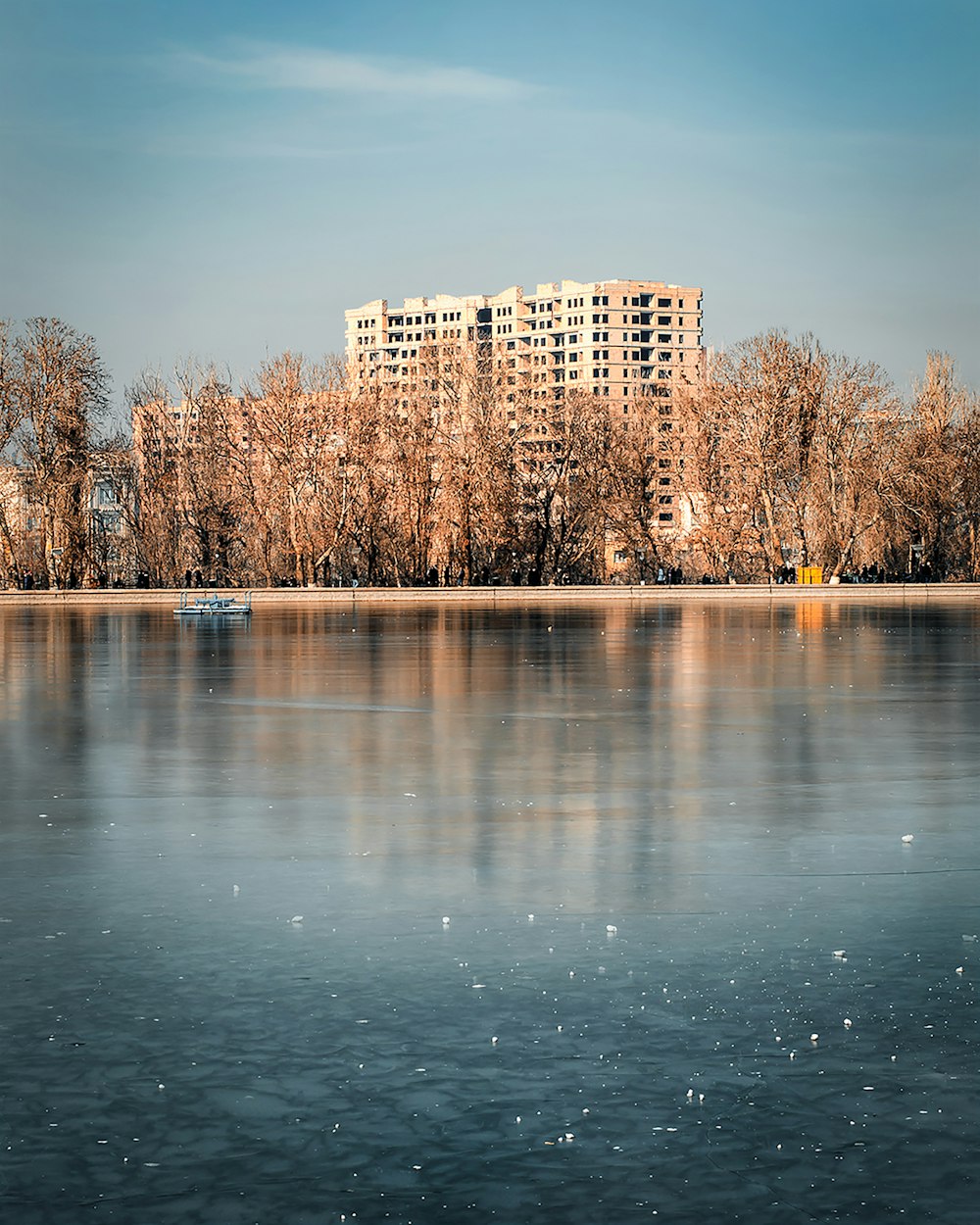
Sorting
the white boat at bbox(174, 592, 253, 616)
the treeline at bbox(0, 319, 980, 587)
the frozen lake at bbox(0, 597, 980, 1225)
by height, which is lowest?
the frozen lake at bbox(0, 597, 980, 1225)

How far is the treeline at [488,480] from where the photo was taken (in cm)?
8575

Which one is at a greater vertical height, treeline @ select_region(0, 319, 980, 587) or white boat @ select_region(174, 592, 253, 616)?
treeline @ select_region(0, 319, 980, 587)

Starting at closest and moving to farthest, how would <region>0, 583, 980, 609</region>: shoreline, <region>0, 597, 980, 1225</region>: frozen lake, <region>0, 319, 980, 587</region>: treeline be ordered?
<region>0, 597, 980, 1225</region>: frozen lake
<region>0, 583, 980, 609</region>: shoreline
<region>0, 319, 980, 587</region>: treeline

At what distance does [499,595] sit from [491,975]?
72.0 m

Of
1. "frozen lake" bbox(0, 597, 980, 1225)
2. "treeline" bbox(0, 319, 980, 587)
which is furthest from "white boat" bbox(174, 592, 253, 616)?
"frozen lake" bbox(0, 597, 980, 1225)

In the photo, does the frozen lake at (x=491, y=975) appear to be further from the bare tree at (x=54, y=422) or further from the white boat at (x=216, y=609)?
the bare tree at (x=54, y=422)

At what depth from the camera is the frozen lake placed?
4879mm

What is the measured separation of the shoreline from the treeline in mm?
4825

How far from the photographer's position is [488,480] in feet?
284

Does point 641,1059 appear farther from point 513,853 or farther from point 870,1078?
point 513,853

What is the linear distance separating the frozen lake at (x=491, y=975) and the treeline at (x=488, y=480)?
6938cm

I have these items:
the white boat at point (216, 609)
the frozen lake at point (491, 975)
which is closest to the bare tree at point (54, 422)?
the white boat at point (216, 609)

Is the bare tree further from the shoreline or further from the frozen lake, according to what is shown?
the frozen lake

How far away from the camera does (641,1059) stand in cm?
589
